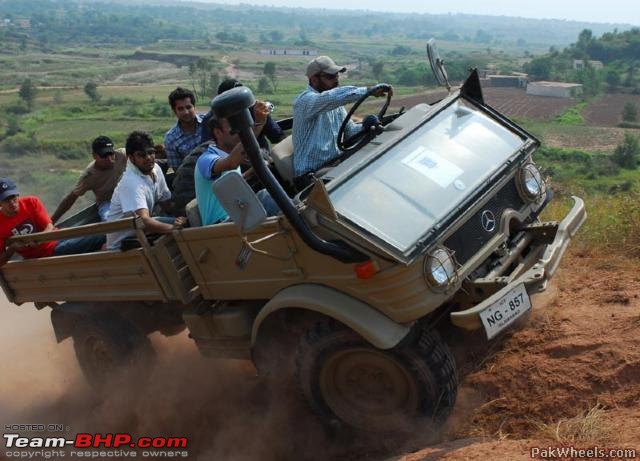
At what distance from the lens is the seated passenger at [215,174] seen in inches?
169

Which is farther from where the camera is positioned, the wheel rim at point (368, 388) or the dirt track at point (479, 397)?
the wheel rim at point (368, 388)

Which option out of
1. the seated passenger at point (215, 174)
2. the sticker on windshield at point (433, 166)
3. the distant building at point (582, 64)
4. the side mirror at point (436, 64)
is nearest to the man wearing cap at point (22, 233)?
the seated passenger at point (215, 174)

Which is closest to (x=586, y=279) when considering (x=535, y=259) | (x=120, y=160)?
(x=535, y=259)

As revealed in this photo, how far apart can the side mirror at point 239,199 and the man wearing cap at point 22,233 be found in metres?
2.41

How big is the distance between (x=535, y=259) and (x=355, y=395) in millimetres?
1478

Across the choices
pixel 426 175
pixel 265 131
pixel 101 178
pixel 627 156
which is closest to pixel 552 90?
pixel 627 156

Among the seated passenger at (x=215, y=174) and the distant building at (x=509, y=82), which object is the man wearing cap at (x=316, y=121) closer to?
the seated passenger at (x=215, y=174)

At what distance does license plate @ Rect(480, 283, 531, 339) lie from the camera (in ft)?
12.1

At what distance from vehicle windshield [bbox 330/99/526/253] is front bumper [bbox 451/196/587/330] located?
49 centimetres

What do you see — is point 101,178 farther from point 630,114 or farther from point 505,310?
point 630,114

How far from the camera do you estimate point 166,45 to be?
141875 mm

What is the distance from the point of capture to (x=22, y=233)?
5418 millimetres

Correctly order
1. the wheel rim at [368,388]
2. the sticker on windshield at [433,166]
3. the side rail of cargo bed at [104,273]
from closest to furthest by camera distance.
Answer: the wheel rim at [368,388] → the sticker on windshield at [433,166] → the side rail of cargo bed at [104,273]

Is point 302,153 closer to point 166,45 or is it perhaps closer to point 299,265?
point 299,265
